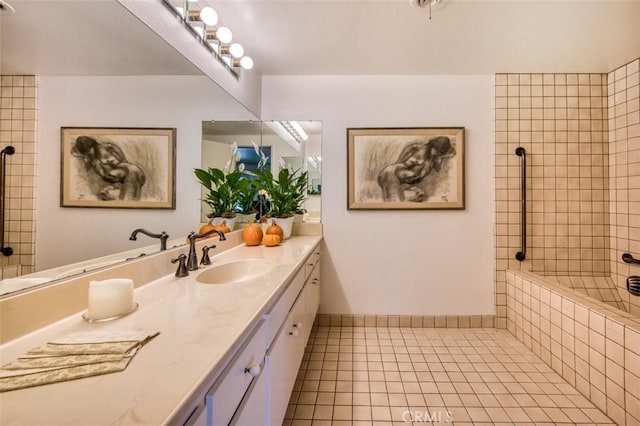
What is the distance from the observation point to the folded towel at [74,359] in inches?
18.6

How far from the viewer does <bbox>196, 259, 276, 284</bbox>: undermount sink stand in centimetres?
130

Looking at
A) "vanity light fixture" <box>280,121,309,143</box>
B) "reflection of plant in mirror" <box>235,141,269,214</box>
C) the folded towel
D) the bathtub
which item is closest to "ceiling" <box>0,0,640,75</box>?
"vanity light fixture" <box>280,121,309,143</box>

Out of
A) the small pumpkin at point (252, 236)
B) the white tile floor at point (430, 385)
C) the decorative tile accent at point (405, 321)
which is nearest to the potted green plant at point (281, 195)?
the small pumpkin at point (252, 236)

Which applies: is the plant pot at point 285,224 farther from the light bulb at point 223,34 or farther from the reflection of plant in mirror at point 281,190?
the light bulb at point 223,34

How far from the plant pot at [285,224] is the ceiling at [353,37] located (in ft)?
3.87

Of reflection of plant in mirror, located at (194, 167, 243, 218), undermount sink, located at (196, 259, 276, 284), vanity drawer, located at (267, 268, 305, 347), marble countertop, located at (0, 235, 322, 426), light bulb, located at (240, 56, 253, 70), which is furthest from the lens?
light bulb, located at (240, 56, 253, 70)

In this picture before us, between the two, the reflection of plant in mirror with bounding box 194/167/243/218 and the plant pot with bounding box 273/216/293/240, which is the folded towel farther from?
the plant pot with bounding box 273/216/293/240

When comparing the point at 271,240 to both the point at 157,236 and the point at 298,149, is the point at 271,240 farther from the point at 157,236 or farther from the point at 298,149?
the point at 298,149

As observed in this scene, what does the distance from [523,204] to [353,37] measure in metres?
1.94

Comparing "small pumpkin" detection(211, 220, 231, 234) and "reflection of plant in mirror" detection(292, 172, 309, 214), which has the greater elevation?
"reflection of plant in mirror" detection(292, 172, 309, 214)

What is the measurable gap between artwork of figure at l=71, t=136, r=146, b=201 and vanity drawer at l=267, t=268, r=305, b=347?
68cm

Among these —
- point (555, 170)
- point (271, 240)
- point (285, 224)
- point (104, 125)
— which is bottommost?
point (271, 240)

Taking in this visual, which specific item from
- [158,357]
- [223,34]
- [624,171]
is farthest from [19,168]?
[624,171]

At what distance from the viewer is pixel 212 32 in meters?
1.58
